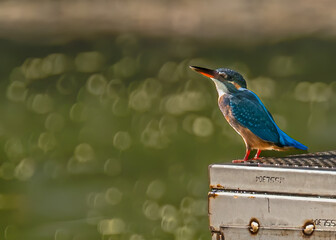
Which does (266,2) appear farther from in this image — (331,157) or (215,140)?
(331,157)

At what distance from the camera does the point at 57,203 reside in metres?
4.55

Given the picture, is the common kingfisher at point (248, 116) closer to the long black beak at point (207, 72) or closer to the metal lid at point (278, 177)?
the long black beak at point (207, 72)

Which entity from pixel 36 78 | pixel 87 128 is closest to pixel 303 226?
pixel 87 128

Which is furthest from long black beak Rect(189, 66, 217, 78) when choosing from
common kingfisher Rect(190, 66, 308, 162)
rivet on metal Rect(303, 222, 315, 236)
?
rivet on metal Rect(303, 222, 315, 236)

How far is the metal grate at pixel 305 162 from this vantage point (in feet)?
6.73

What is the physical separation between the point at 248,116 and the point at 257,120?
0.03m

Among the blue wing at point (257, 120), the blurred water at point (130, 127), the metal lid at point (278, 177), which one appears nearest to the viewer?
the metal lid at point (278, 177)

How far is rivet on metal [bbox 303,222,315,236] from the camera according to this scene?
6.51 ft

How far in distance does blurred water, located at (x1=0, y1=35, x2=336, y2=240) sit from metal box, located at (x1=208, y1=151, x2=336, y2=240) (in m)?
2.20

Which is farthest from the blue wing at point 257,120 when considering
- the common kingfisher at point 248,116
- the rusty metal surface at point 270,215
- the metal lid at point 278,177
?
the rusty metal surface at point 270,215

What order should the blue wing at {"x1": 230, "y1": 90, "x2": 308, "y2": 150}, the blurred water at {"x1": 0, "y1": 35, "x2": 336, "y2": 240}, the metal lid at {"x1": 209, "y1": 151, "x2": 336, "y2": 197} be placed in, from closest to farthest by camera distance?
the metal lid at {"x1": 209, "y1": 151, "x2": 336, "y2": 197} → the blue wing at {"x1": 230, "y1": 90, "x2": 308, "y2": 150} → the blurred water at {"x1": 0, "y1": 35, "x2": 336, "y2": 240}

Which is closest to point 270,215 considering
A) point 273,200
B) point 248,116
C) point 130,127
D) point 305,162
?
point 273,200

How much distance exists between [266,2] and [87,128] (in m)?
1.20

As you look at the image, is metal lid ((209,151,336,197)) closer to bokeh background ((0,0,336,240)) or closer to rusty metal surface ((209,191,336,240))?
rusty metal surface ((209,191,336,240))
